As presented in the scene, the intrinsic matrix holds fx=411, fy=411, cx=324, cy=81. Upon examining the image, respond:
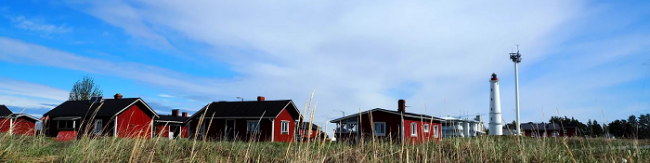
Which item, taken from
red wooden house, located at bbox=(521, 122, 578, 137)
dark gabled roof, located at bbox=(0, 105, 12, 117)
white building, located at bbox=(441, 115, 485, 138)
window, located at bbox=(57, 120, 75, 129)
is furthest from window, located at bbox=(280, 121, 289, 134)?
dark gabled roof, located at bbox=(0, 105, 12, 117)

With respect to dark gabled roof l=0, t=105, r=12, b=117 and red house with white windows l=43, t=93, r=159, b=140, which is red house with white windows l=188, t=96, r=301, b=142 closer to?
red house with white windows l=43, t=93, r=159, b=140

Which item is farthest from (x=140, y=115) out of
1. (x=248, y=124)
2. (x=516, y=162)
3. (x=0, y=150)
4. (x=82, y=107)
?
Answer: (x=516, y=162)

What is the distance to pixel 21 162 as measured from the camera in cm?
598

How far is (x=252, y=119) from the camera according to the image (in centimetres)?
3180

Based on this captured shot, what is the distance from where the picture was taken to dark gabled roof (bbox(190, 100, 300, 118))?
31953 millimetres

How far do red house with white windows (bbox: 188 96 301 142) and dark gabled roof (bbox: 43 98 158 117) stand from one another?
4810 mm

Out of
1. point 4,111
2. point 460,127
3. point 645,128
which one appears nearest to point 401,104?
point 645,128

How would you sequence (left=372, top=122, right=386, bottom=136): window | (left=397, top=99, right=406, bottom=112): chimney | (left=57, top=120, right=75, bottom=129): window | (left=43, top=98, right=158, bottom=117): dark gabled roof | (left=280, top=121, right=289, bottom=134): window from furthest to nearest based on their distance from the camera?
(left=57, top=120, right=75, bottom=129): window
(left=280, top=121, right=289, bottom=134): window
(left=43, top=98, right=158, bottom=117): dark gabled roof
(left=397, top=99, right=406, bottom=112): chimney
(left=372, top=122, right=386, bottom=136): window

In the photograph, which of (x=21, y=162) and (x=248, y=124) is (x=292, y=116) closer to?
(x=248, y=124)

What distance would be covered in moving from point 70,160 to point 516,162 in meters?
6.91

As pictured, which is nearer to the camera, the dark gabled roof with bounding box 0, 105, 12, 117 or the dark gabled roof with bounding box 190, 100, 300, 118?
the dark gabled roof with bounding box 190, 100, 300, 118

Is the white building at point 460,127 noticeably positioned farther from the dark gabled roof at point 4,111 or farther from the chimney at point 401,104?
the dark gabled roof at point 4,111

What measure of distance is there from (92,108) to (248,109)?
12.2 meters

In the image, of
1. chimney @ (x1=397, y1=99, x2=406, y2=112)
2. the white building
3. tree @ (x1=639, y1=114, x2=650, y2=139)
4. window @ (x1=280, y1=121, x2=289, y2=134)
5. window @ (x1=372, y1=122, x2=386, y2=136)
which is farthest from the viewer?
window @ (x1=280, y1=121, x2=289, y2=134)
